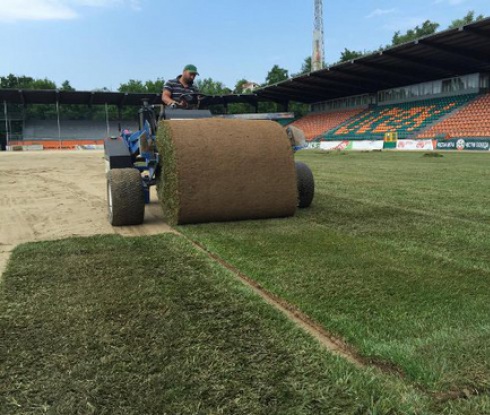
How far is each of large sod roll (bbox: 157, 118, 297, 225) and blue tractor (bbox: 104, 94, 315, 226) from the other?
341mm

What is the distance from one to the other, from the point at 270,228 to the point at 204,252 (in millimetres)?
1195

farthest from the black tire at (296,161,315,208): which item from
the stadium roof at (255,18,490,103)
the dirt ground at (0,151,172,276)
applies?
the stadium roof at (255,18,490,103)

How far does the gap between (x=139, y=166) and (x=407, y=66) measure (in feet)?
122

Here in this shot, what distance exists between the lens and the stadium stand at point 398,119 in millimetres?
38312

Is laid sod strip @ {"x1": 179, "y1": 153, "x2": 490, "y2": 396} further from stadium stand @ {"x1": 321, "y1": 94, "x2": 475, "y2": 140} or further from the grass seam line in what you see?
stadium stand @ {"x1": 321, "y1": 94, "x2": 475, "y2": 140}

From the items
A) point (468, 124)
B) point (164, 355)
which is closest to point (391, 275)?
point (164, 355)

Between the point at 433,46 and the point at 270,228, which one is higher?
the point at 433,46

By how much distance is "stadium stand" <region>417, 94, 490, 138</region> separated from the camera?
31731 mm

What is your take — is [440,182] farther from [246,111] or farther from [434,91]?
[246,111]

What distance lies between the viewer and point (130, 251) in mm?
4379

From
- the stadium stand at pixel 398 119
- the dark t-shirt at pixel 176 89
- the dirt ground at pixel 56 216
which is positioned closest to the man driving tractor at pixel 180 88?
the dark t-shirt at pixel 176 89

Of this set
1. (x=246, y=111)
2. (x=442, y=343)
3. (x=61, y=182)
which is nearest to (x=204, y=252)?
(x=442, y=343)

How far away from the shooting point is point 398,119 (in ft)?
139

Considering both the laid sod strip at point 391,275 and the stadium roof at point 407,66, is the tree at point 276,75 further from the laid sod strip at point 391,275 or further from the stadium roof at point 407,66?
the laid sod strip at point 391,275
